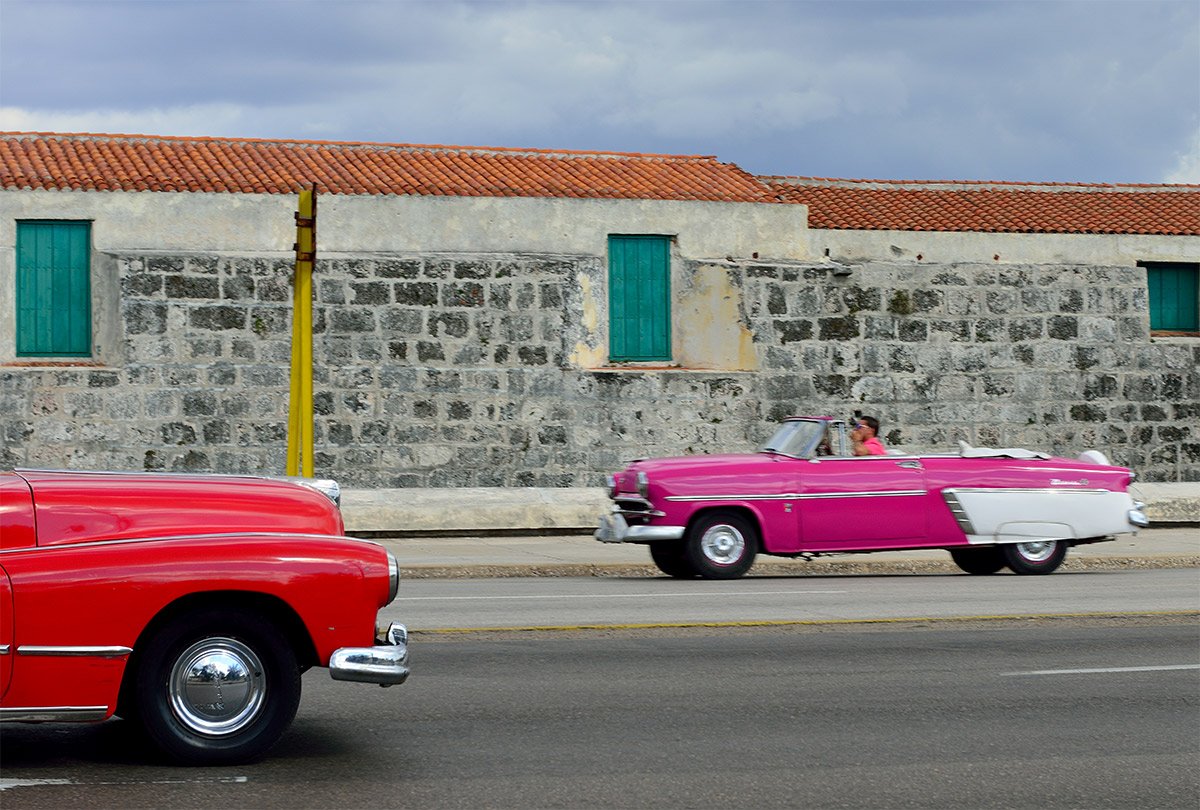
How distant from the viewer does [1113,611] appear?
512 inches

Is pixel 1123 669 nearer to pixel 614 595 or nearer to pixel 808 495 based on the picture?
pixel 614 595

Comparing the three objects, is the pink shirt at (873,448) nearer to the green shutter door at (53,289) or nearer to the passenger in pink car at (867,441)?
the passenger in pink car at (867,441)

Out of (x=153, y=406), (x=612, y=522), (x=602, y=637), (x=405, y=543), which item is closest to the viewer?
(x=602, y=637)

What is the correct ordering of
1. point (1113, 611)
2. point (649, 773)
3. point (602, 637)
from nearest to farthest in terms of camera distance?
point (649, 773)
point (602, 637)
point (1113, 611)

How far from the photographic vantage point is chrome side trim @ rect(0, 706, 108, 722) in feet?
21.2

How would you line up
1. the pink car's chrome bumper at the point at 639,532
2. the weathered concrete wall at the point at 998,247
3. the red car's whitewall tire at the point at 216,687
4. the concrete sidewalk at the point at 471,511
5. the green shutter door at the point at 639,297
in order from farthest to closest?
1. the weathered concrete wall at the point at 998,247
2. the green shutter door at the point at 639,297
3. the concrete sidewalk at the point at 471,511
4. the pink car's chrome bumper at the point at 639,532
5. the red car's whitewall tire at the point at 216,687

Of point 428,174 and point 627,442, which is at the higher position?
point 428,174

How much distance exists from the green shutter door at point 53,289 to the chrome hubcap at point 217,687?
60.9 ft

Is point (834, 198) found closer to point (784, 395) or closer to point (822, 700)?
point (784, 395)

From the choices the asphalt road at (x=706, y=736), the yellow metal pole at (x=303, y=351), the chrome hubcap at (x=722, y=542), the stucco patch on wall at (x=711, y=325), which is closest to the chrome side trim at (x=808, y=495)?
the chrome hubcap at (x=722, y=542)

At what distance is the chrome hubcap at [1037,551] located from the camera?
16906 mm

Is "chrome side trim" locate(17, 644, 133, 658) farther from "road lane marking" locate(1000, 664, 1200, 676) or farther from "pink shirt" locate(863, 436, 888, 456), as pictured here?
"pink shirt" locate(863, 436, 888, 456)

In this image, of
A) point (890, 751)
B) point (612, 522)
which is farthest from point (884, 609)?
point (890, 751)

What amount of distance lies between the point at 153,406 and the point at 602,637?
14.3 meters
